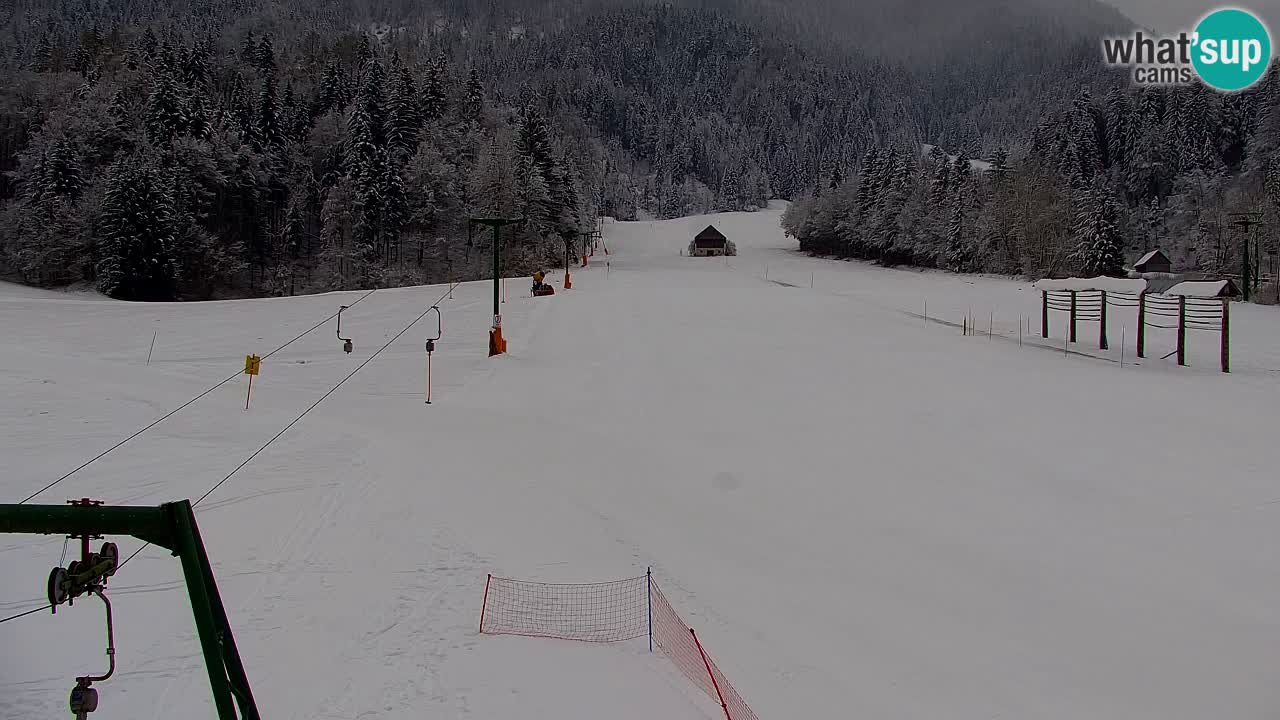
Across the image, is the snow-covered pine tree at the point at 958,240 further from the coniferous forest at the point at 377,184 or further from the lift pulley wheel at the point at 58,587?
the lift pulley wheel at the point at 58,587

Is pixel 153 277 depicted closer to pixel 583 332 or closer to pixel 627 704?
pixel 583 332

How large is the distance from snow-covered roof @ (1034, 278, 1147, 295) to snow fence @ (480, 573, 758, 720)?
2557cm

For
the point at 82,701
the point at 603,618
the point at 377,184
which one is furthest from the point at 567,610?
the point at 377,184

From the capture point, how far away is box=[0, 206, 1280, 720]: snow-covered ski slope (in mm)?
7371

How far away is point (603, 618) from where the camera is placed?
885cm

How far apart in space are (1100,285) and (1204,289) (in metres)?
3.54

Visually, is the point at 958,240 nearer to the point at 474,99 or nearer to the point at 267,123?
the point at 474,99

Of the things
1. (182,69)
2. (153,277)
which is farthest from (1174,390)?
(182,69)

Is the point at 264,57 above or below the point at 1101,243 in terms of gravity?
above

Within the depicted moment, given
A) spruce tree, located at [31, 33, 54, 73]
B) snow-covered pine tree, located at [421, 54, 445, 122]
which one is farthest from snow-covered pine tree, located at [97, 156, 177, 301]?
spruce tree, located at [31, 33, 54, 73]


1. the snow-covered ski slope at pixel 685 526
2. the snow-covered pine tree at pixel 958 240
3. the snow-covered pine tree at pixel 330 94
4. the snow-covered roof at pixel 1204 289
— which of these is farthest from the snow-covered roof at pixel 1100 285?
the snow-covered pine tree at pixel 330 94

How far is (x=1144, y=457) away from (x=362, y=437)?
15.4 metres

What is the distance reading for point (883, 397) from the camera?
69.2 ft

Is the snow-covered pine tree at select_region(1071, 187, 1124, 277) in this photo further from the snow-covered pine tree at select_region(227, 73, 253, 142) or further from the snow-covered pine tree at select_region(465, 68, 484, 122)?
the snow-covered pine tree at select_region(227, 73, 253, 142)
